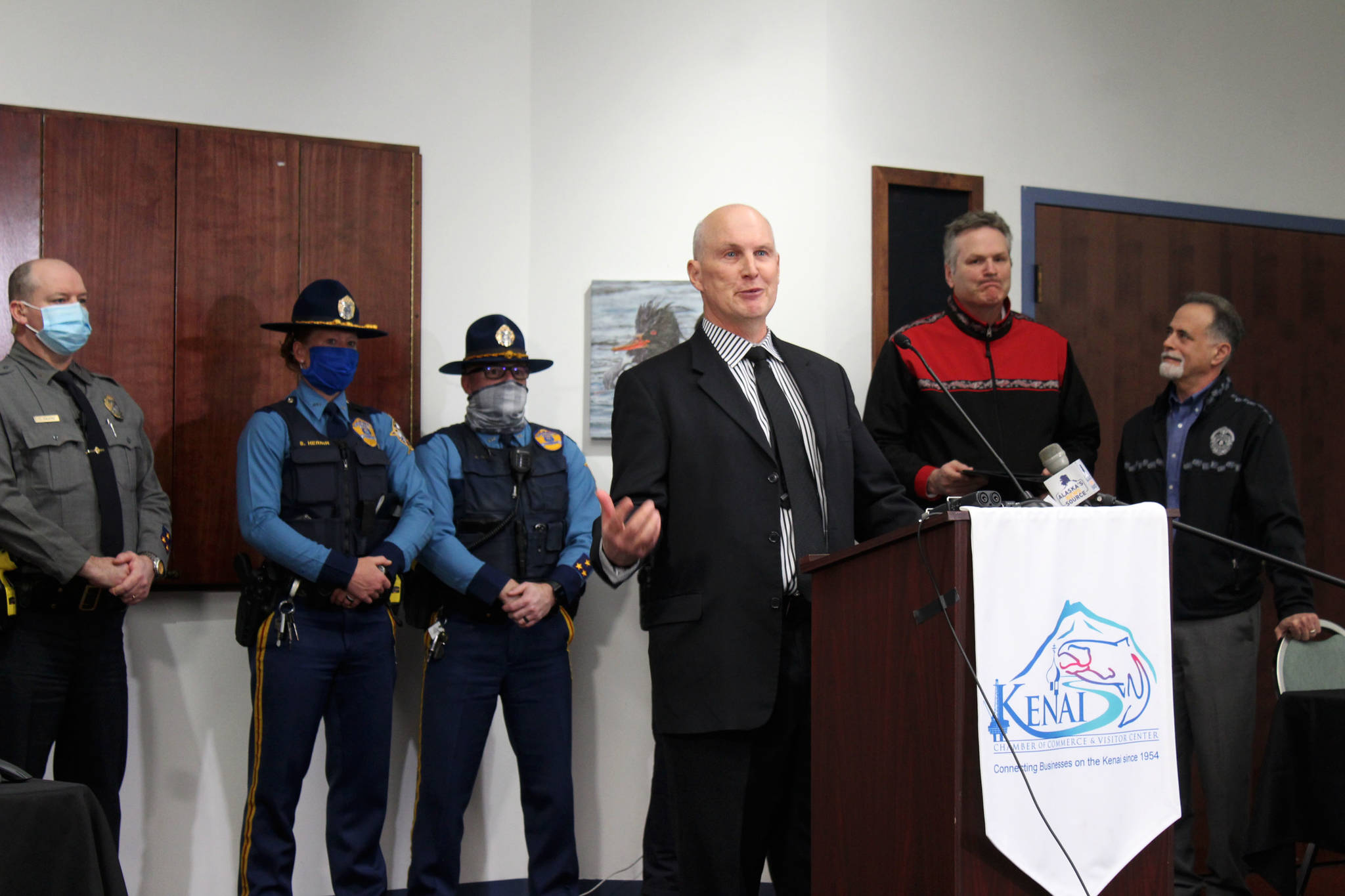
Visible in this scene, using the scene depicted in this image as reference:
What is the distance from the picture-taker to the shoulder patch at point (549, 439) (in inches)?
153

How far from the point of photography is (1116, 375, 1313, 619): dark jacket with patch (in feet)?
11.6

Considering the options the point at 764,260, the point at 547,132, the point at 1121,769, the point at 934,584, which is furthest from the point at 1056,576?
the point at 547,132

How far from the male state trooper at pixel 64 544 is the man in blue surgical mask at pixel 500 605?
0.87m

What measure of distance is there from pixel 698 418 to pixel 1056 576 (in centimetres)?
76

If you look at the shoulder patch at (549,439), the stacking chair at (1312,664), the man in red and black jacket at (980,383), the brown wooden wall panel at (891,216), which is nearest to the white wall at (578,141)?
the brown wooden wall panel at (891,216)

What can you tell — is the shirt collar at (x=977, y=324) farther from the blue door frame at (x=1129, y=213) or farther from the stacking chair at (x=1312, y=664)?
the stacking chair at (x=1312, y=664)

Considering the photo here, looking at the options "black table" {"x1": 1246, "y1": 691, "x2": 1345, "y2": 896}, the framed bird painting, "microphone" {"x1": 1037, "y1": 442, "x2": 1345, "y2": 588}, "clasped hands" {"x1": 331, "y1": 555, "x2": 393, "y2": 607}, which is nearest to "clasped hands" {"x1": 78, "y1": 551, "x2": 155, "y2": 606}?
"clasped hands" {"x1": 331, "y1": 555, "x2": 393, "y2": 607}

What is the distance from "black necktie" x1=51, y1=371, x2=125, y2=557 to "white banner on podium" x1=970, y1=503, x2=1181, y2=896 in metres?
2.68

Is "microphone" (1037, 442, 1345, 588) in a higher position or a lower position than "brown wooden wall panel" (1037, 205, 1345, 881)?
lower

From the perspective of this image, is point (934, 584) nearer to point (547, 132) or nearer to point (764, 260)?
point (764, 260)

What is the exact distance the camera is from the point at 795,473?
2195 mm

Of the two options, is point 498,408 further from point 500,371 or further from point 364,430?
point 364,430

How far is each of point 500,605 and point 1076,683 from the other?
7.42 feet

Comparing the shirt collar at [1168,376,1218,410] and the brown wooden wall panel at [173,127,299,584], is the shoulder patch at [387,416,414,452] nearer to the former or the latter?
the brown wooden wall panel at [173,127,299,584]
